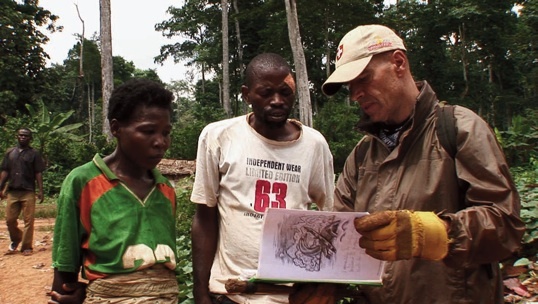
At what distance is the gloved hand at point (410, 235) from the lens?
4.85 feet

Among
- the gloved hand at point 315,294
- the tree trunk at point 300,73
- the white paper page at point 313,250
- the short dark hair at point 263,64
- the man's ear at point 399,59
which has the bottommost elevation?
the gloved hand at point 315,294

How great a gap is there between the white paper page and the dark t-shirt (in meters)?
7.16

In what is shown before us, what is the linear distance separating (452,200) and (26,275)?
6.75m

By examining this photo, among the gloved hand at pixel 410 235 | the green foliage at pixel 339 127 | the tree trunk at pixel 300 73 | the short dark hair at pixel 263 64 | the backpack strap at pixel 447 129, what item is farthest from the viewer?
the green foliage at pixel 339 127

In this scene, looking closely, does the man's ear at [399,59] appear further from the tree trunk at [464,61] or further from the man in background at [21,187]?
the tree trunk at [464,61]

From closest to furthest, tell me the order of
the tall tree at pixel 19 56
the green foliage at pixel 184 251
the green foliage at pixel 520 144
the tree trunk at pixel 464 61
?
1. the green foliage at pixel 184 251
2. the green foliage at pixel 520 144
3. the tall tree at pixel 19 56
4. the tree trunk at pixel 464 61

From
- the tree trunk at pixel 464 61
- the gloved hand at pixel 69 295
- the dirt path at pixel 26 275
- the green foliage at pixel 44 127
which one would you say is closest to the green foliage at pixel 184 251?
the dirt path at pixel 26 275

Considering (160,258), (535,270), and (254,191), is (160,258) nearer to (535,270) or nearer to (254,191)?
(254,191)

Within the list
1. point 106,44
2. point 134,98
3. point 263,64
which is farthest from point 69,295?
point 106,44

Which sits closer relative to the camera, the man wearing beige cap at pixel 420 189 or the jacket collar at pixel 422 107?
the man wearing beige cap at pixel 420 189

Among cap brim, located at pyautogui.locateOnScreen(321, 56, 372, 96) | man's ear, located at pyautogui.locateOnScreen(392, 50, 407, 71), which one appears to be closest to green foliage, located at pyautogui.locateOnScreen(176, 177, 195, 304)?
cap brim, located at pyautogui.locateOnScreen(321, 56, 372, 96)

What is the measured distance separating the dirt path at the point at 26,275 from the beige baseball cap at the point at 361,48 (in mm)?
5328

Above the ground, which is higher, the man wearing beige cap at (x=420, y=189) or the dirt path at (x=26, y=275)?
the man wearing beige cap at (x=420, y=189)

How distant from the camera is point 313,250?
1893mm
